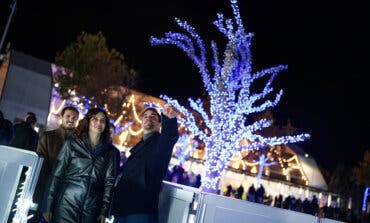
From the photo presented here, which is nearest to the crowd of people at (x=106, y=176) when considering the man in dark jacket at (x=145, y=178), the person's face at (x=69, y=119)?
the man in dark jacket at (x=145, y=178)

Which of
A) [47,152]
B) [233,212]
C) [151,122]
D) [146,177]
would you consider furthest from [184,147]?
[233,212]

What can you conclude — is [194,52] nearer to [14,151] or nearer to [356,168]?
[14,151]

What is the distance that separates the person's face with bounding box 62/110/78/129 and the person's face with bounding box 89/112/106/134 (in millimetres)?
1296

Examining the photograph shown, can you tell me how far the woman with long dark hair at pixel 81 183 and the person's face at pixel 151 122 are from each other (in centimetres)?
45

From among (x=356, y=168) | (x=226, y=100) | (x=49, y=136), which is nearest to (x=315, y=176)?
(x=356, y=168)

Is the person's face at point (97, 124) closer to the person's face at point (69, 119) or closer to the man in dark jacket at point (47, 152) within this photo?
the man in dark jacket at point (47, 152)

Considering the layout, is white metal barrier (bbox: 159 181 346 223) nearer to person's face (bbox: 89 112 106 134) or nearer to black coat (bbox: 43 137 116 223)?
black coat (bbox: 43 137 116 223)

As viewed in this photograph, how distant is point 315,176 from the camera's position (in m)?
36.2

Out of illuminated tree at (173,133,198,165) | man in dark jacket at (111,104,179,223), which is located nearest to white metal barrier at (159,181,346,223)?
man in dark jacket at (111,104,179,223)

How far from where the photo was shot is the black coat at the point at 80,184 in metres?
3.33

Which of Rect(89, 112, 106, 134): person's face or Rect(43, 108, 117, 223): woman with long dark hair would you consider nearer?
Rect(43, 108, 117, 223): woman with long dark hair

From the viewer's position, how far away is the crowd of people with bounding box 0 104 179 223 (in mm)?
3266

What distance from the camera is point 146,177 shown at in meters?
3.29

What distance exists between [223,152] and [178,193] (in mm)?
11269
